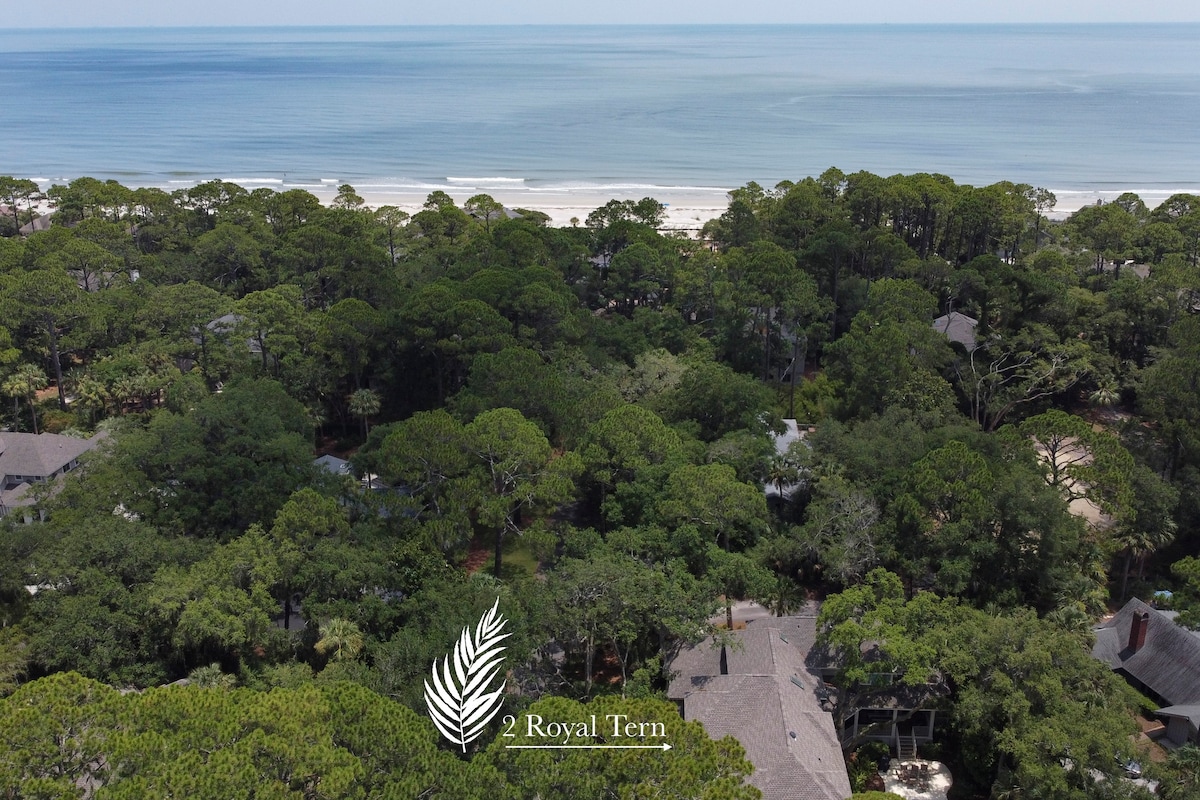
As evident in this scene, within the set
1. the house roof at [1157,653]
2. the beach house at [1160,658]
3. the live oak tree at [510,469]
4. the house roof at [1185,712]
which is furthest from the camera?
the live oak tree at [510,469]

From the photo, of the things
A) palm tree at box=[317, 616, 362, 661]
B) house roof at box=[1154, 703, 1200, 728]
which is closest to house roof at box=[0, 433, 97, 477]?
palm tree at box=[317, 616, 362, 661]

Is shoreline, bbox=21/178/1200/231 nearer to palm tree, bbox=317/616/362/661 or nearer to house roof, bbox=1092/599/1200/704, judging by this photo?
house roof, bbox=1092/599/1200/704

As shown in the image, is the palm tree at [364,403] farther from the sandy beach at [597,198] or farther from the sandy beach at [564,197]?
the sandy beach at [564,197]

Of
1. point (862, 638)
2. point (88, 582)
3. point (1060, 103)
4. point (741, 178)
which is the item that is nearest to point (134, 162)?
point (741, 178)

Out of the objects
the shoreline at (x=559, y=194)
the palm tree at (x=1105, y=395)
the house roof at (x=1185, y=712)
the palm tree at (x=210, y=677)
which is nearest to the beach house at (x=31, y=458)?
the palm tree at (x=210, y=677)

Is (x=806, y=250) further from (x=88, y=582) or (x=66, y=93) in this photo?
(x=66, y=93)

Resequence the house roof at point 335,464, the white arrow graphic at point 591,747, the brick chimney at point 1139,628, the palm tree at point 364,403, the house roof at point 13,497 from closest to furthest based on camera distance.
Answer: the white arrow graphic at point 591,747 → the brick chimney at point 1139,628 → the house roof at point 13,497 → the house roof at point 335,464 → the palm tree at point 364,403
